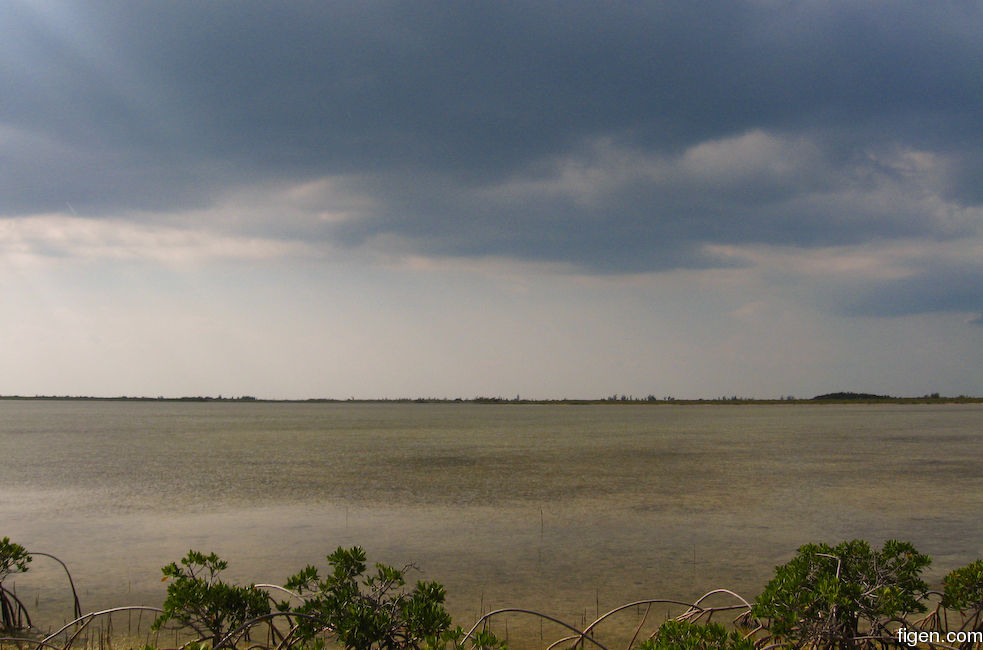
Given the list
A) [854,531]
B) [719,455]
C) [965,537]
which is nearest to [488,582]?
[854,531]

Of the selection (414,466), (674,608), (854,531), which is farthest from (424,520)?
(414,466)

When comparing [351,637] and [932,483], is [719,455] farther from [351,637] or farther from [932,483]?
[351,637]

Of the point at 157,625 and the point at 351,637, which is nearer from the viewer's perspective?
the point at 351,637

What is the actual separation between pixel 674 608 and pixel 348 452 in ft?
86.7

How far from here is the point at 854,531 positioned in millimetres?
13375

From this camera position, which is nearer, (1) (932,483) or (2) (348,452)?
(1) (932,483)

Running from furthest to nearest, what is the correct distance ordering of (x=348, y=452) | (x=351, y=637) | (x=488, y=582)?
(x=348, y=452)
(x=488, y=582)
(x=351, y=637)

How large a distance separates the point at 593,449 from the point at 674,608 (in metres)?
25.9

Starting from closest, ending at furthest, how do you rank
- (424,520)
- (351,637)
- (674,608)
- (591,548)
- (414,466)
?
(351,637) < (674,608) < (591,548) < (424,520) < (414,466)

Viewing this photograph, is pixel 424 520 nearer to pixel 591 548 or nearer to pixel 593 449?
pixel 591 548

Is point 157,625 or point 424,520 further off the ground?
point 157,625

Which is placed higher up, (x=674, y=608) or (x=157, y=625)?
(x=157, y=625)

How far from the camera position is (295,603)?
8781mm

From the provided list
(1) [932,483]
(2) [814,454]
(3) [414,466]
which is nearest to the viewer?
(1) [932,483]
